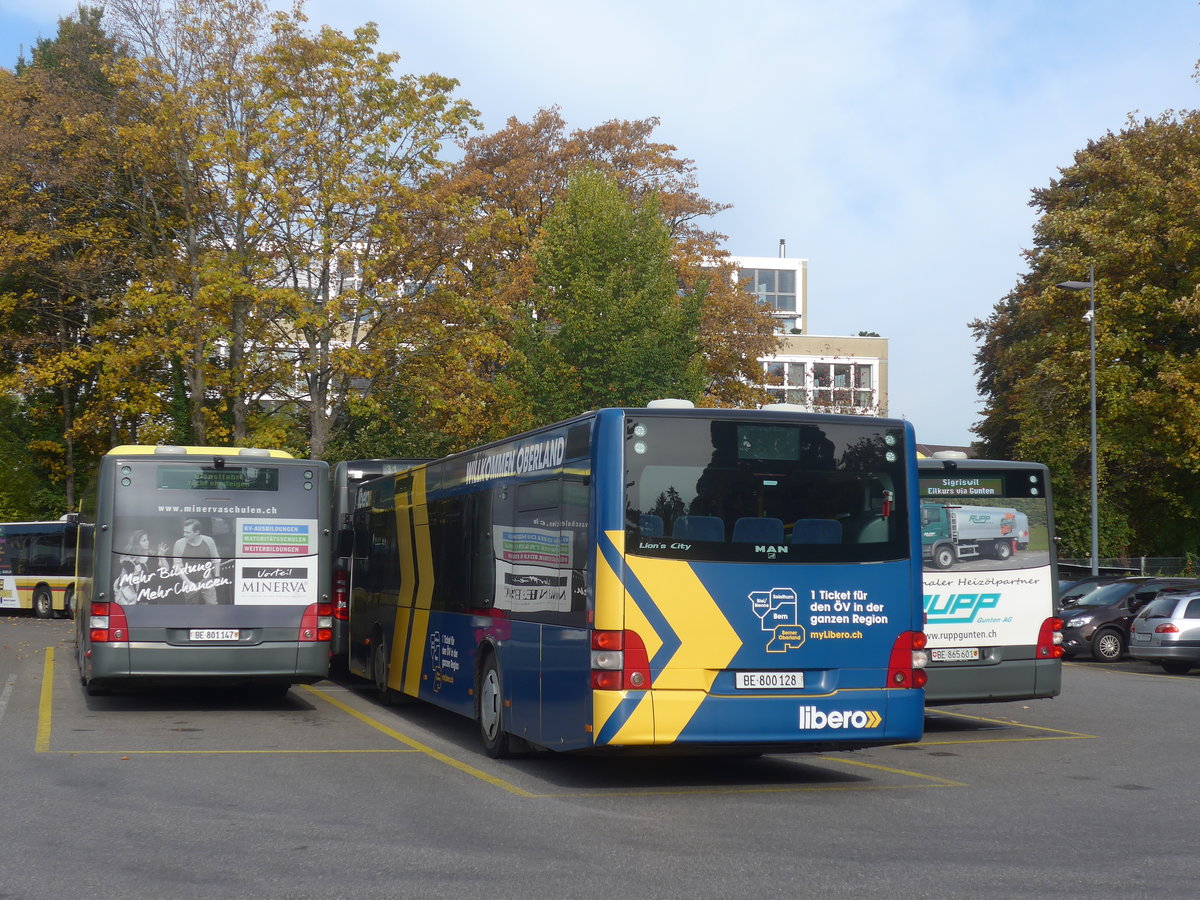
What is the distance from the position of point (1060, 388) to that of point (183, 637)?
31.5 meters

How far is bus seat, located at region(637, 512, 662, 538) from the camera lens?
10.2m

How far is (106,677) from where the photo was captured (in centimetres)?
1526

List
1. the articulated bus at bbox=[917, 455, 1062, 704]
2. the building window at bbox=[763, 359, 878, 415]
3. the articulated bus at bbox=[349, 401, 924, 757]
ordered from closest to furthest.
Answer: the articulated bus at bbox=[349, 401, 924, 757]
the articulated bus at bbox=[917, 455, 1062, 704]
the building window at bbox=[763, 359, 878, 415]

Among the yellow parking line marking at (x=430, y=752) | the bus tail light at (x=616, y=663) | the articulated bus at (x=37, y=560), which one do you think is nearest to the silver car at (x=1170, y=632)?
the yellow parking line marking at (x=430, y=752)

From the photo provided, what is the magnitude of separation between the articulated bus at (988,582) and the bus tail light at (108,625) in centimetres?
834

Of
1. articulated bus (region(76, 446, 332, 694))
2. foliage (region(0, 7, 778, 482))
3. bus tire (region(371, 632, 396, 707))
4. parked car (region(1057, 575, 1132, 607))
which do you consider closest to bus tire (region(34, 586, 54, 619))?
foliage (region(0, 7, 778, 482))

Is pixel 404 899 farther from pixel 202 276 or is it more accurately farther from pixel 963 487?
pixel 202 276

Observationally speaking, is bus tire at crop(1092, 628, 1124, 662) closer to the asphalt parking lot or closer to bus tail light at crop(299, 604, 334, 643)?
the asphalt parking lot

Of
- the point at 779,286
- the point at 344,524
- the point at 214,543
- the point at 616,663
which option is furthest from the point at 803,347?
the point at 616,663

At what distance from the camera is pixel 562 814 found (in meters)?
9.38

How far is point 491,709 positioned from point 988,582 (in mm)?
5542

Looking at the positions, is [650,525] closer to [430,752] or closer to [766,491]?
[766,491]

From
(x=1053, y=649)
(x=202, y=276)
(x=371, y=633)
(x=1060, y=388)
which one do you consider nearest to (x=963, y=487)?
(x=1053, y=649)

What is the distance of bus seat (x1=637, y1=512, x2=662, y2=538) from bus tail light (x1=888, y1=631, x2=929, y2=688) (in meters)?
1.99
